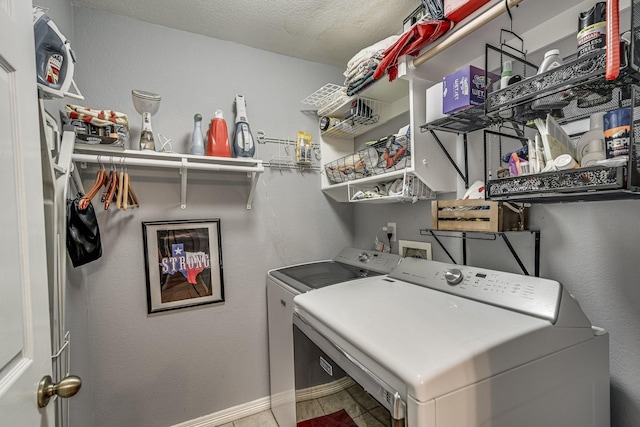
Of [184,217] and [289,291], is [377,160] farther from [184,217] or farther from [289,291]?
[184,217]

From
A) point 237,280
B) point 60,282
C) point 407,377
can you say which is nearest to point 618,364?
point 407,377

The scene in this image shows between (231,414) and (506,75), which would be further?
(231,414)

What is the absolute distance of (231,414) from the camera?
1.94 m

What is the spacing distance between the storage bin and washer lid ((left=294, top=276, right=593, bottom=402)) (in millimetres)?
297

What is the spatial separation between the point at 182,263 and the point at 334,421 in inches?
50.2

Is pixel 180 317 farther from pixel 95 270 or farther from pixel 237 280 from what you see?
pixel 95 270

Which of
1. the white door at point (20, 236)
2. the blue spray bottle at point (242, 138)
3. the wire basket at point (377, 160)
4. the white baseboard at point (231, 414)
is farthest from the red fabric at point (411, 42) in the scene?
the white baseboard at point (231, 414)

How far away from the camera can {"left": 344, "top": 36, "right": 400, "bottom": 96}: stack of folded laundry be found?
1551mm

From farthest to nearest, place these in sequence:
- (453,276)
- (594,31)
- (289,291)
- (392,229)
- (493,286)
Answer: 1. (392,229)
2. (289,291)
3. (453,276)
4. (493,286)
5. (594,31)

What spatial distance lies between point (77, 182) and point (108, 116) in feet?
1.26

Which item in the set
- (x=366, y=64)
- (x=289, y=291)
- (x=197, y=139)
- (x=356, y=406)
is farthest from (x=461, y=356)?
(x=197, y=139)

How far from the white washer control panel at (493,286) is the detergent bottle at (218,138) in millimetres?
1282

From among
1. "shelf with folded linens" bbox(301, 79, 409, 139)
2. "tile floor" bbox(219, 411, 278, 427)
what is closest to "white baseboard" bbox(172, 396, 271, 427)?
"tile floor" bbox(219, 411, 278, 427)

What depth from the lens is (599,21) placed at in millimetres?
725
